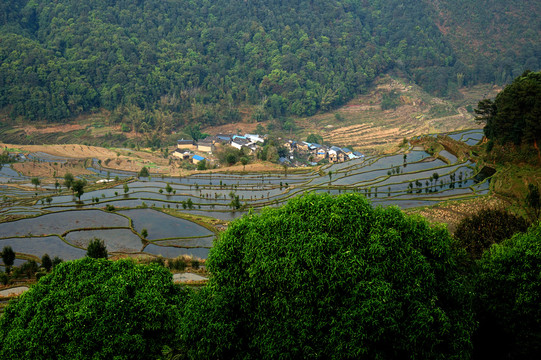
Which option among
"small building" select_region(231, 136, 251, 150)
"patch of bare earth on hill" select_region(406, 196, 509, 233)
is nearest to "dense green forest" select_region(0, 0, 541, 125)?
"small building" select_region(231, 136, 251, 150)

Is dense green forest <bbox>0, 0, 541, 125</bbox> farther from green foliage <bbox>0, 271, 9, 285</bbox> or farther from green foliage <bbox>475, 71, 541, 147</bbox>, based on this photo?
green foliage <bbox>0, 271, 9, 285</bbox>

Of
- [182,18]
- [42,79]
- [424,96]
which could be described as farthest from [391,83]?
[42,79]

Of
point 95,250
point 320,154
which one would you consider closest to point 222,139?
point 320,154

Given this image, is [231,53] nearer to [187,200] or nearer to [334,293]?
[187,200]

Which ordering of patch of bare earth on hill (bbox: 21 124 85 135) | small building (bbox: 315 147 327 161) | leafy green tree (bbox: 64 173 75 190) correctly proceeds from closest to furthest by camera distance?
leafy green tree (bbox: 64 173 75 190) < small building (bbox: 315 147 327 161) < patch of bare earth on hill (bbox: 21 124 85 135)

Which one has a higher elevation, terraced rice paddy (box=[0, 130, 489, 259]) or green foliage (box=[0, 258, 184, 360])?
green foliage (box=[0, 258, 184, 360])

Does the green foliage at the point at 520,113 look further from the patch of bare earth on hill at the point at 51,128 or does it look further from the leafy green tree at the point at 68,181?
the patch of bare earth on hill at the point at 51,128

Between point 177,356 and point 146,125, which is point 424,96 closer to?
point 146,125
